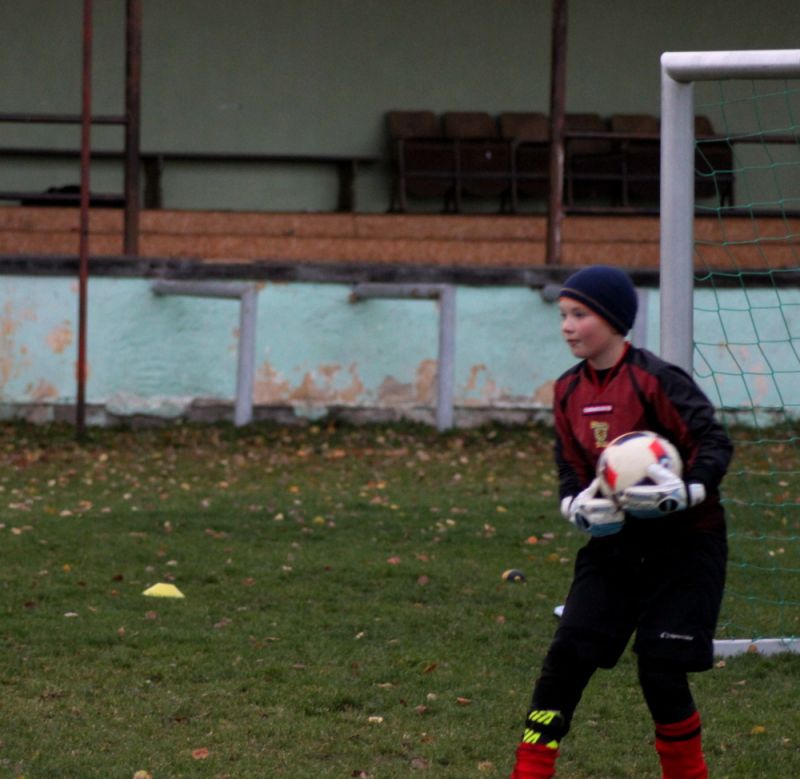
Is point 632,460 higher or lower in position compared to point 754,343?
lower

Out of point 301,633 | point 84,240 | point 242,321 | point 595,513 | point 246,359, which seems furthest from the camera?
point 242,321

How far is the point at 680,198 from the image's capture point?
19.1ft

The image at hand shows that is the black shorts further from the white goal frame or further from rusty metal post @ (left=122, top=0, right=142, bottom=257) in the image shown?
rusty metal post @ (left=122, top=0, right=142, bottom=257)

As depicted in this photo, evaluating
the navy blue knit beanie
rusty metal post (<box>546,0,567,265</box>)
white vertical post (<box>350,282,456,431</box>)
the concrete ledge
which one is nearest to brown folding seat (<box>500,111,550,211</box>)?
rusty metal post (<box>546,0,567,265</box>)

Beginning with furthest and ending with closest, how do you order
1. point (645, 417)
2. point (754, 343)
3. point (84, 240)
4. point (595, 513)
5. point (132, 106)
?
point (132, 106), point (754, 343), point (84, 240), point (645, 417), point (595, 513)

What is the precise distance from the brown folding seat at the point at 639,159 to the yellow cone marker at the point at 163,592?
9.83 metres

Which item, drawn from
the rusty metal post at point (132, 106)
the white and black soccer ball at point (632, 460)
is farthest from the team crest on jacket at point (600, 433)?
the rusty metal post at point (132, 106)

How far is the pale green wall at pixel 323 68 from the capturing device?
52.6 feet

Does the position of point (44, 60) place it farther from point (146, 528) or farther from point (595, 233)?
point (146, 528)

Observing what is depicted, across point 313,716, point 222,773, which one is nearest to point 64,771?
point 222,773

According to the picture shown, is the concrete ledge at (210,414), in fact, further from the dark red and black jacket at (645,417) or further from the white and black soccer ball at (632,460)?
the white and black soccer ball at (632,460)

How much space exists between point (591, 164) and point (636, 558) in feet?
41.0

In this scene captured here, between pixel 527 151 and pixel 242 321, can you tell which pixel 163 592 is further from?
pixel 527 151

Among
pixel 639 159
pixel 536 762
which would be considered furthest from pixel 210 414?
pixel 536 762
